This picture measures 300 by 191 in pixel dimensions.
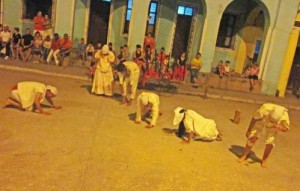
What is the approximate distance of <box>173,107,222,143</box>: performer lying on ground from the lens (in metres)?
7.46

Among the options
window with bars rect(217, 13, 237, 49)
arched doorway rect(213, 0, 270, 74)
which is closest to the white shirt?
arched doorway rect(213, 0, 270, 74)

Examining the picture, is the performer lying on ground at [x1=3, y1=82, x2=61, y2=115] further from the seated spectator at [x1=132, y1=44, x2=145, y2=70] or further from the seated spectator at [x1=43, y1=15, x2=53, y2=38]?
the seated spectator at [x1=43, y1=15, x2=53, y2=38]

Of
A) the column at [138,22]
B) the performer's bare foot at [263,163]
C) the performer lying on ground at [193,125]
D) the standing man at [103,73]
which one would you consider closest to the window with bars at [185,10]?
the column at [138,22]

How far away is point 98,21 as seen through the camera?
1659 cm

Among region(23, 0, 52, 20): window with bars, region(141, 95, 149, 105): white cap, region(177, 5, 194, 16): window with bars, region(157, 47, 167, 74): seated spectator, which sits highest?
region(177, 5, 194, 16): window with bars

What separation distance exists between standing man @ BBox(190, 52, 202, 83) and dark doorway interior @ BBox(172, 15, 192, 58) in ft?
8.03

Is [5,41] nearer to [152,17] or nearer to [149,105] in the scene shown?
[152,17]

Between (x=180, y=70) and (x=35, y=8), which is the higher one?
(x=35, y=8)

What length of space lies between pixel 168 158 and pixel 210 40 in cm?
920

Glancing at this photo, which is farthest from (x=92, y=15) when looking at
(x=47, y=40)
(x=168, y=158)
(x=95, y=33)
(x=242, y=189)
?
(x=242, y=189)

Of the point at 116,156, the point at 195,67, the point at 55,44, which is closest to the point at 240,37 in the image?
the point at 195,67

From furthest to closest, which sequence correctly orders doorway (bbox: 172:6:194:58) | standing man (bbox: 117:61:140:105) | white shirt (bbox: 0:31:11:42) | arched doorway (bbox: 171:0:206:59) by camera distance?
doorway (bbox: 172:6:194:58)
arched doorway (bbox: 171:0:206:59)
white shirt (bbox: 0:31:11:42)
standing man (bbox: 117:61:140:105)

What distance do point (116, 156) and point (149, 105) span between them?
81.7 inches

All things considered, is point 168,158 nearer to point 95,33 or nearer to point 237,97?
point 237,97
